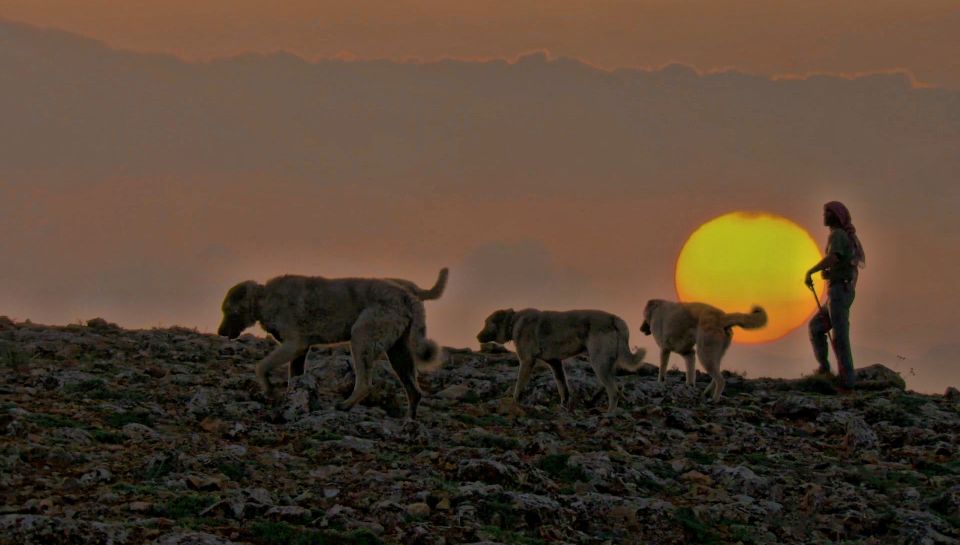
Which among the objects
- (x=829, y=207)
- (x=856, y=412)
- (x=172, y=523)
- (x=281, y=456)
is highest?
(x=829, y=207)

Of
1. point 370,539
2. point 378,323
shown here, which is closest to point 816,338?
point 378,323

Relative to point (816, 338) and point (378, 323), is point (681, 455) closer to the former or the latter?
point (378, 323)

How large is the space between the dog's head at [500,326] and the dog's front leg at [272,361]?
5.32 m

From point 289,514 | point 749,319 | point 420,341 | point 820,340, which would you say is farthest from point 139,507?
point 820,340

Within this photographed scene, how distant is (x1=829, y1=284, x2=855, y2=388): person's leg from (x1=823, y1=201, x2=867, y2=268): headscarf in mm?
551

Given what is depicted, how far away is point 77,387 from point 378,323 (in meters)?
3.87

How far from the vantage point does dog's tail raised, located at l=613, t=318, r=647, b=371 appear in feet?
63.6

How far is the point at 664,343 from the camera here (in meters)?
23.4

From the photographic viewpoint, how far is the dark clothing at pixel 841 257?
23109 mm

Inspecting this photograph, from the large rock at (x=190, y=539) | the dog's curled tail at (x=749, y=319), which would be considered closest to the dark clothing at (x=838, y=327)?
the dog's curled tail at (x=749, y=319)

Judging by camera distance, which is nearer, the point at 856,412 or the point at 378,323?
the point at 378,323

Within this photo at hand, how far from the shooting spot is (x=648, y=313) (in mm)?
24391

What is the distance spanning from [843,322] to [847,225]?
69.6 inches

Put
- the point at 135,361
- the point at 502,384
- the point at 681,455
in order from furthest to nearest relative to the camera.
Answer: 1. the point at 502,384
2. the point at 135,361
3. the point at 681,455
